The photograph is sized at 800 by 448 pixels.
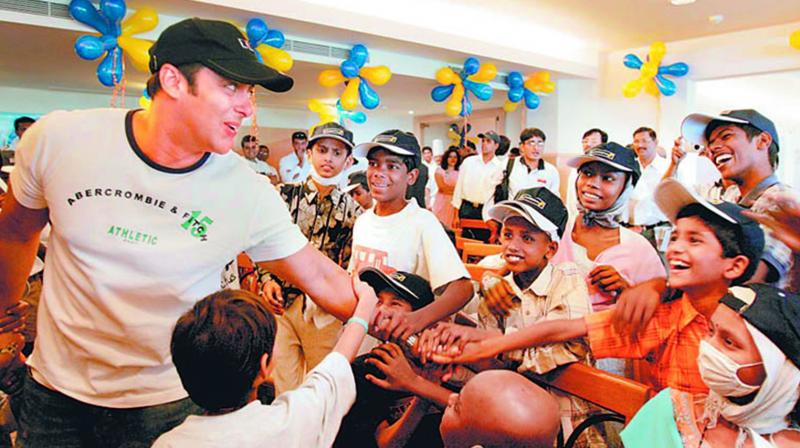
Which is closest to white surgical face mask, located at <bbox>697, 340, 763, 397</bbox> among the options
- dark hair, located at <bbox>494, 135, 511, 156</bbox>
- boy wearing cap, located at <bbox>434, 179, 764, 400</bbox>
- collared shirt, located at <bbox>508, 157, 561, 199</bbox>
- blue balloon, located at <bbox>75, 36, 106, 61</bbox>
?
boy wearing cap, located at <bbox>434, 179, 764, 400</bbox>

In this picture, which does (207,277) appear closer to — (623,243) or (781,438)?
(781,438)

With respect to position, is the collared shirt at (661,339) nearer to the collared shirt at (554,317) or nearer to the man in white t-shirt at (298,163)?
the collared shirt at (554,317)

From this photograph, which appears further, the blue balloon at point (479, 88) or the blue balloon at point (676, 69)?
the blue balloon at point (676, 69)

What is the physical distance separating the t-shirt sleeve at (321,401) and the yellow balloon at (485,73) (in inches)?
268

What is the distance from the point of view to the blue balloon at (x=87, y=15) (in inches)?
187

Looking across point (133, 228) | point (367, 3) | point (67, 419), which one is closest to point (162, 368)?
point (67, 419)

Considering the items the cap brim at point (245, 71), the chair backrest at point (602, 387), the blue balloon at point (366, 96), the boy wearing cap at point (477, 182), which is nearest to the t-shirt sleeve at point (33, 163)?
the cap brim at point (245, 71)

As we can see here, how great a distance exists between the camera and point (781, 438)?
3.93ft

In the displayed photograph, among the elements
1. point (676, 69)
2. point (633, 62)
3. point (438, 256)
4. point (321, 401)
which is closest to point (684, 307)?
point (438, 256)

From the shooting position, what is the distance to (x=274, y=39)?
5.57 m

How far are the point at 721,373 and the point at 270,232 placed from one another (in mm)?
1094

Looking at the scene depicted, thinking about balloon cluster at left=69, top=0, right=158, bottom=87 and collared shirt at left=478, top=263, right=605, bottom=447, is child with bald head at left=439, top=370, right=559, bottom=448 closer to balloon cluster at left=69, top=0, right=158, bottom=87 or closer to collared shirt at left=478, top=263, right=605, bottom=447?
collared shirt at left=478, top=263, right=605, bottom=447

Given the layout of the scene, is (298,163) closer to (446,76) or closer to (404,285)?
(446,76)

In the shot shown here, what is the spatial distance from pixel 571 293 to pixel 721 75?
7.41 meters
